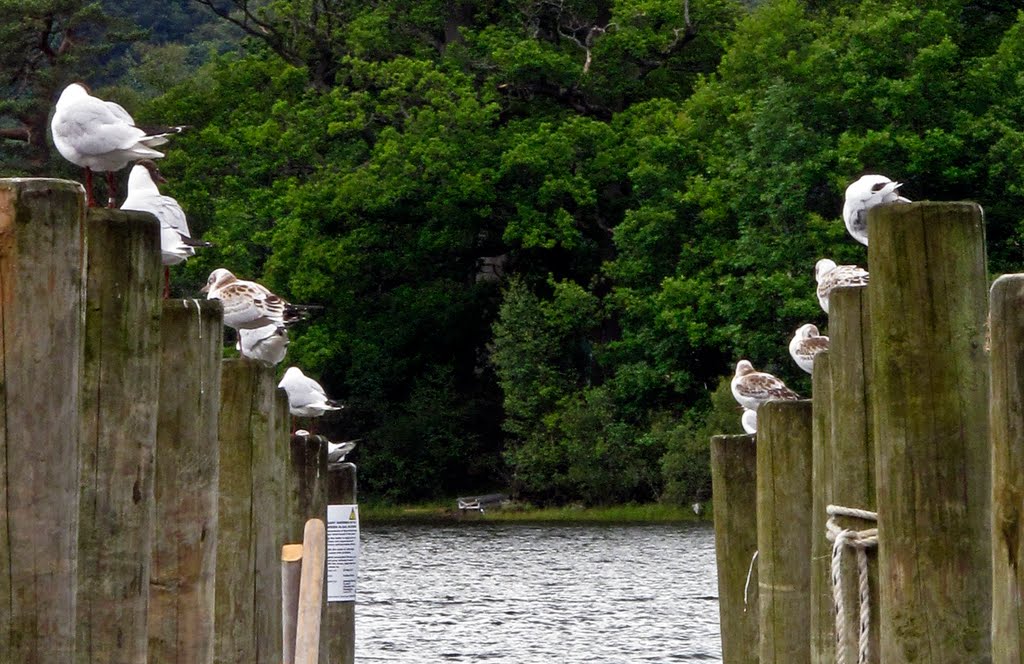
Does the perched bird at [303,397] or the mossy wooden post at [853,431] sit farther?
the perched bird at [303,397]

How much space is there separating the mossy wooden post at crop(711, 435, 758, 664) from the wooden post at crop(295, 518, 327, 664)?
6.63 ft

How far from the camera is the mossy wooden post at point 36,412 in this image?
5.23m

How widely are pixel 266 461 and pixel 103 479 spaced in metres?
3.44

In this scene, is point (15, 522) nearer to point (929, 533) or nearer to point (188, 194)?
point (929, 533)

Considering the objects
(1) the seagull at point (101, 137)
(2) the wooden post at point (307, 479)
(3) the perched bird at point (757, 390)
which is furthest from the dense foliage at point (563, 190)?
(1) the seagull at point (101, 137)

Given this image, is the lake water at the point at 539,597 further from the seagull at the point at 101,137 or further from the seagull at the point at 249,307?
the seagull at the point at 101,137

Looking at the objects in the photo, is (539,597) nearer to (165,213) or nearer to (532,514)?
(532,514)

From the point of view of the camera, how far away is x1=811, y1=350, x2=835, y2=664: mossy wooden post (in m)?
7.79

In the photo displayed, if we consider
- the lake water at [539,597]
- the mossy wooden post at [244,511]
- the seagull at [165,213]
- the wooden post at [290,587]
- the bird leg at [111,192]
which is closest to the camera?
the bird leg at [111,192]

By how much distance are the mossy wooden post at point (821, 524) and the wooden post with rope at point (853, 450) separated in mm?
436

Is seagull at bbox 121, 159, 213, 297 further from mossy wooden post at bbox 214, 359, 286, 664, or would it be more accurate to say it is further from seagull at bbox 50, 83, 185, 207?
mossy wooden post at bbox 214, 359, 286, 664

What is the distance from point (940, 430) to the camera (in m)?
5.84

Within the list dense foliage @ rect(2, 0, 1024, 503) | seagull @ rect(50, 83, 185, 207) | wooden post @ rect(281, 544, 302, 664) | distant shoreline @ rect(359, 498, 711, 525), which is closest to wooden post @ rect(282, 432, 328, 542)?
wooden post @ rect(281, 544, 302, 664)

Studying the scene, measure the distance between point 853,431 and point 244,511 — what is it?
339 centimetres
